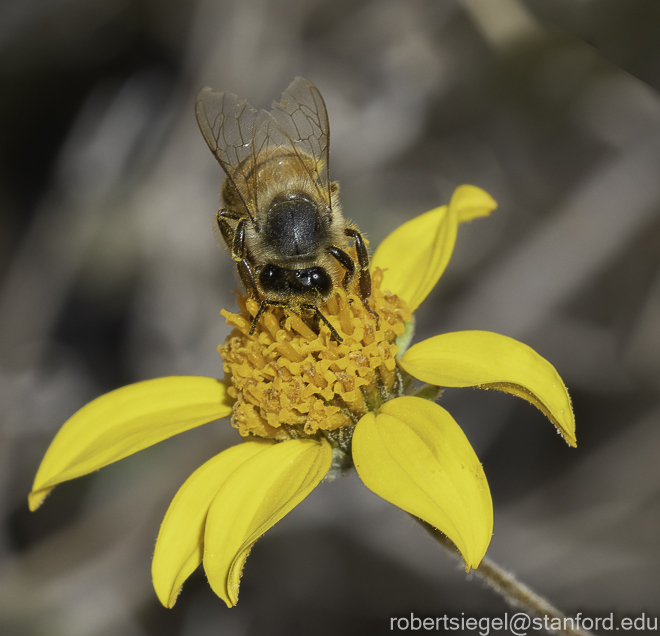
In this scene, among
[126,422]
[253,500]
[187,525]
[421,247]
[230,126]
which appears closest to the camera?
[253,500]

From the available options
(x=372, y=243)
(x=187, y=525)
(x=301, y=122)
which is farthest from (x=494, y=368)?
(x=372, y=243)

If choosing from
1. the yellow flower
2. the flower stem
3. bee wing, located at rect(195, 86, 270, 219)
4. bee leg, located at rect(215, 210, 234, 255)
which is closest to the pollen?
the yellow flower

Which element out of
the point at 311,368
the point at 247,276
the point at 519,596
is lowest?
the point at 519,596

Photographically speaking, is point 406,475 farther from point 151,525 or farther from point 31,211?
point 31,211

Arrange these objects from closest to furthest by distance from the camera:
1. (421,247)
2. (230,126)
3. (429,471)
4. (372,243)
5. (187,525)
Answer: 1. (429,471)
2. (187,525)
3. (230,126)
4. (421,247)
5. (372,243)

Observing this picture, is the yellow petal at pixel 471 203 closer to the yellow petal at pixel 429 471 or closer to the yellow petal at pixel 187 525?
the yellow petal at pixel 429 471

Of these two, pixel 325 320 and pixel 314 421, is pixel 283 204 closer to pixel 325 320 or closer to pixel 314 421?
pixel 325 320
